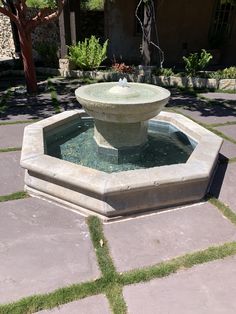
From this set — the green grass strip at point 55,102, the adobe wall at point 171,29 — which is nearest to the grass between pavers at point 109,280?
the green grass strip at point 55,102

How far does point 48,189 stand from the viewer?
3951 millimetres

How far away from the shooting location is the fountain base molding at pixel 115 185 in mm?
3586

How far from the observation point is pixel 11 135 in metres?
6.13

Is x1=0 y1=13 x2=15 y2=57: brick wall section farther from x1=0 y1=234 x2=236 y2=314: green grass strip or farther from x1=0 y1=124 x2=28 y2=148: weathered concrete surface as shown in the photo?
x1=0 y1=234 x2=236 y2=314: green grass strip

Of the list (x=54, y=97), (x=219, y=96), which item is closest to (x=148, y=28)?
(x=219, y=96)

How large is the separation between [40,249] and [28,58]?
7.31 meters

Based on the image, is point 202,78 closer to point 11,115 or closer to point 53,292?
point 11,115

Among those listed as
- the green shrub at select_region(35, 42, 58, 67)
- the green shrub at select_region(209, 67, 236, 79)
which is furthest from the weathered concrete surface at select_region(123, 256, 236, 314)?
the green shrub at select_region(35, 42, 58, 67)

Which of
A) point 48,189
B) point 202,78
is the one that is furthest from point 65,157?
point 202,78

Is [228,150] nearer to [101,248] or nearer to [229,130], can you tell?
[229,130]

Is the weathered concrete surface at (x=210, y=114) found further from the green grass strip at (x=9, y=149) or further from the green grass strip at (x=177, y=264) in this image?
the green grass strip at (x=177, y=264)

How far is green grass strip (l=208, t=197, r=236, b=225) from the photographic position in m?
3.77

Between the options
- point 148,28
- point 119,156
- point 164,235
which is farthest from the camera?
point 148,28

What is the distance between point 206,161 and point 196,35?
11.2 m
